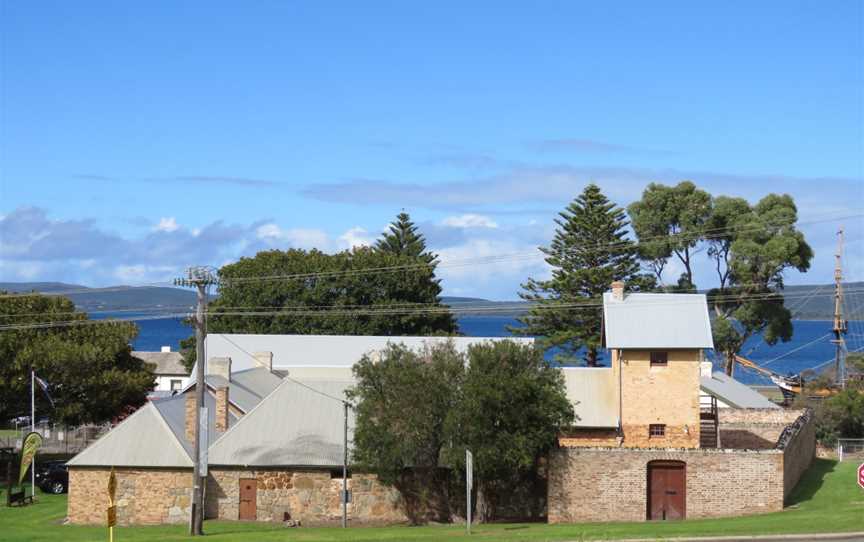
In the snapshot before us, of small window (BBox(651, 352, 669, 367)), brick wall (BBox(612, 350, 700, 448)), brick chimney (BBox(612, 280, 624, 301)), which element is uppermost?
brick chimney (BBox(612, 280, 624, 301))

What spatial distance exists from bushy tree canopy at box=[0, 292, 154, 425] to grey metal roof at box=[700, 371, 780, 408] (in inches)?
1156

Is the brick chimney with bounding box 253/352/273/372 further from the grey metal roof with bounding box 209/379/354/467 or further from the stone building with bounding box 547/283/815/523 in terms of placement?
the stone building with bounding box 547/283/815/523

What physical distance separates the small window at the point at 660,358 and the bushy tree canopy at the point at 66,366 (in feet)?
87.8

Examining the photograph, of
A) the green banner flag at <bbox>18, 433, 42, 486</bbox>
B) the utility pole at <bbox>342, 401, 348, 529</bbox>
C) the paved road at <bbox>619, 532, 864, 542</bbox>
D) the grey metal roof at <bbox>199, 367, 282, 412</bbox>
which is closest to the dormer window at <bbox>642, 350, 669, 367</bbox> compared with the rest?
the utility pole at <bbox>342, 401, 348, 529</bbox>

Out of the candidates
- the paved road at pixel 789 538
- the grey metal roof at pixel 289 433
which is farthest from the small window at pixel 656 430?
the paved road at pixel 789 538

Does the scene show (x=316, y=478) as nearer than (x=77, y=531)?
No

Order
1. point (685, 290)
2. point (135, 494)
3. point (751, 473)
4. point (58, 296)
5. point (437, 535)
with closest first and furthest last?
point (437, 535), point (751, 473), point (135, 494), point (58, 296), point (685, 290)

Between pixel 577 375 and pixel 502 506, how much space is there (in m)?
9.76

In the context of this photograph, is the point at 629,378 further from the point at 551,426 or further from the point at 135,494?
the point at 135,494

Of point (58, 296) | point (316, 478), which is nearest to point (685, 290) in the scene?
point (58, 296)

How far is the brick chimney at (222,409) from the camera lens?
4462 centimetres

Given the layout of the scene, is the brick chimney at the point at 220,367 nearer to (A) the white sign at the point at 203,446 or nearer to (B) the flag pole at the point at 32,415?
(B) the flag pole at the point at 32,415

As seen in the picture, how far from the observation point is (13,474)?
56250mm

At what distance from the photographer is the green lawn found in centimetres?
3134
